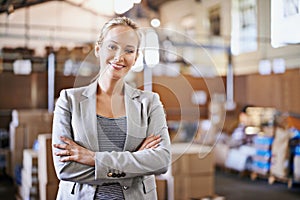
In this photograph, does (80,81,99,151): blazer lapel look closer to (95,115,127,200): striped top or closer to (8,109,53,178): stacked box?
(95,115,127,200): striped top

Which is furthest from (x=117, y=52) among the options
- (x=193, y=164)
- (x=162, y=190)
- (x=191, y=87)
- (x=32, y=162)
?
(x=193, y=164)

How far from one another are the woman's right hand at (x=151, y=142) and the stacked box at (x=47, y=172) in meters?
1.14

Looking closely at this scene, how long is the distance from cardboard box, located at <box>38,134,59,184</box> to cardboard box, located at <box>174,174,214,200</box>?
40.4 inches

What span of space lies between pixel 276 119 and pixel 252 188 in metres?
1.18

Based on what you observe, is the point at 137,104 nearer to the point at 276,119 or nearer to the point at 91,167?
the point at 91,167

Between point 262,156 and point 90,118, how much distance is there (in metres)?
3.83

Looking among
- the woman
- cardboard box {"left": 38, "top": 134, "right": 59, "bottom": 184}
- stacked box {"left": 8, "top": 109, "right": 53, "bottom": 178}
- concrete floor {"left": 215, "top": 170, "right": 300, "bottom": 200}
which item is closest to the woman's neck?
the woman

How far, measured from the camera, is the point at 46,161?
7.07 ft

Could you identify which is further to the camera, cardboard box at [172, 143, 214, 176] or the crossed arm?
cardboard box at [172, 143, 214, 176]

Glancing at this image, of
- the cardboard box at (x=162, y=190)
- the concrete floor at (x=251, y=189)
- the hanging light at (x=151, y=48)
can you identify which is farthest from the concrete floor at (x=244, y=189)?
the hanging light at (x=151, y=48)

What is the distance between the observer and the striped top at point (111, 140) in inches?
42.1

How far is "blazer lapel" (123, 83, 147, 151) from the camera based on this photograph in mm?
1093

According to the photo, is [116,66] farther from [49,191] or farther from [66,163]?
[49,191]

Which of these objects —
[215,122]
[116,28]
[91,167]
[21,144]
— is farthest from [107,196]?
[215,122]
